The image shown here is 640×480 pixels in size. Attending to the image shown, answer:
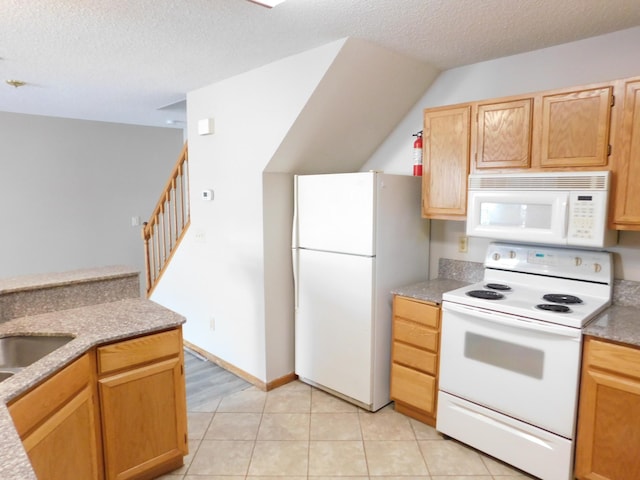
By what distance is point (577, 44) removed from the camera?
247cm

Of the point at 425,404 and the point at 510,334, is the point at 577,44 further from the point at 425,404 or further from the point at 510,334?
the point at 425,404

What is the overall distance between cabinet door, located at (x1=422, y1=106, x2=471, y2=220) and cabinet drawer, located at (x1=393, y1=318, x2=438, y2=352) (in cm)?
73

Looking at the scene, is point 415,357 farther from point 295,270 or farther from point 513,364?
point 295,270

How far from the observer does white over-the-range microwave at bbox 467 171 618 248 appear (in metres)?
2.15

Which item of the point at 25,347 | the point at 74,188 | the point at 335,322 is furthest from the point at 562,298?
the point at 74,188

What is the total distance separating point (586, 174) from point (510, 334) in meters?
0.90

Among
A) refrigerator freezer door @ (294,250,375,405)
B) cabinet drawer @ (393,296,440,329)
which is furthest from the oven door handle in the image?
refrigerator freezer door @ (294,250,375,405)

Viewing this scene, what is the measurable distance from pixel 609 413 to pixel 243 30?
8.52 feet

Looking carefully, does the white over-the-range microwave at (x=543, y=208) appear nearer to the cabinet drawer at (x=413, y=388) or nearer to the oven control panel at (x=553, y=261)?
the oven control panel at (x=553, y=261)

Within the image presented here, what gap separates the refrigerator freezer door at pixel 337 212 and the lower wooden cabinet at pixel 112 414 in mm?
1220

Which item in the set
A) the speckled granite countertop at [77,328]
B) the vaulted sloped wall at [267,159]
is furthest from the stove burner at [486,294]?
the speckled granite countertop at [77,328]

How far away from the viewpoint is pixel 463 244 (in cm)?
304

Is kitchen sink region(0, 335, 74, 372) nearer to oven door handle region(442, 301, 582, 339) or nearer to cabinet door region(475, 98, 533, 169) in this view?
oven door handle region(442, 301, 582, 339)

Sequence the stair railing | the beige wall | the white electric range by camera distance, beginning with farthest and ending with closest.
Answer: the beige wall < the stair railing < the white electric range
